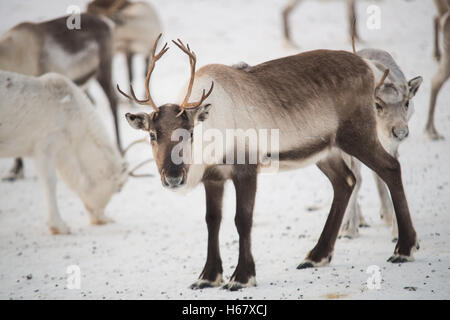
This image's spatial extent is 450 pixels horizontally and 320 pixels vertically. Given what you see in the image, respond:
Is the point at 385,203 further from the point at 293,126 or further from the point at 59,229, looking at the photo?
the point at 59,229

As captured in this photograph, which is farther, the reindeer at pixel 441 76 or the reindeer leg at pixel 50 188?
the reindeer at pixel 441 76

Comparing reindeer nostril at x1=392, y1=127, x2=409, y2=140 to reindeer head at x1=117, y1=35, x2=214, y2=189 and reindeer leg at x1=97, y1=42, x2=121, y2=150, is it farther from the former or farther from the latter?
reindeer leg at x1=97, y1=42, x2=121, y2=150

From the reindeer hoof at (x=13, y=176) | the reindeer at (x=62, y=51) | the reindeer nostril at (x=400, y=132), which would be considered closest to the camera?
the reindeer nostril at (x=400, y=132)

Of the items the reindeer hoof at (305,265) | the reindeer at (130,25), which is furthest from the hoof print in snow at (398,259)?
the reindeer at (130,25)

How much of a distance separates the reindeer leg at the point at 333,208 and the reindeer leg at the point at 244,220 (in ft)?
2.04

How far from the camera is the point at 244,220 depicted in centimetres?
446

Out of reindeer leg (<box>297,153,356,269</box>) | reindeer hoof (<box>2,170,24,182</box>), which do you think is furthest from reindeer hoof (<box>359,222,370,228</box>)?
reindeer hoof (<box>2,170,24,182</box>)

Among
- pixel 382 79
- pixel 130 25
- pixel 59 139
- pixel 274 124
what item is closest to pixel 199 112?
pixel 274 124

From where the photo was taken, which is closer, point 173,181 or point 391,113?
point 173,181

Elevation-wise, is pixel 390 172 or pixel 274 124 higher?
pixel 274 124

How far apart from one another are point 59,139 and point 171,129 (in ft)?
9.80

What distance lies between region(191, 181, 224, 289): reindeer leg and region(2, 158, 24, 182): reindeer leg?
16.7ft

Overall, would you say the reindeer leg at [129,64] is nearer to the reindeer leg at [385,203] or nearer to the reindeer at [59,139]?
the reindeer at [59,139]

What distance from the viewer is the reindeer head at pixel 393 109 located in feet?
16.7
